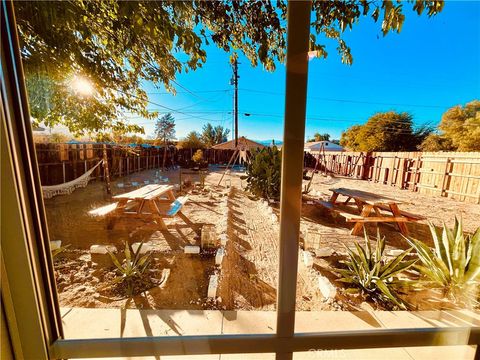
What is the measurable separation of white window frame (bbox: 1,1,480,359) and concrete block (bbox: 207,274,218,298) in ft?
3.62

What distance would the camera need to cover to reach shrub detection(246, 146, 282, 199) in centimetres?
505

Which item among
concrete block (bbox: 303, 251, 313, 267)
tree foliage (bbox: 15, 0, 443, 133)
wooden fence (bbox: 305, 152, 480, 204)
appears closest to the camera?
tree foliage (bbox: 15, 0, 443, 133)

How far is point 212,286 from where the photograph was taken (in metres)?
1.85

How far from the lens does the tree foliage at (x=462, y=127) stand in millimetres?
10125

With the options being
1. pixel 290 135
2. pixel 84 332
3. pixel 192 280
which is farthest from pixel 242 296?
pixel 290 135

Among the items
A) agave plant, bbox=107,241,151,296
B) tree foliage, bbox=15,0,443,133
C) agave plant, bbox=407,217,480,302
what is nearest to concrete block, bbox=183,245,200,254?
agave plant, bbox=107,241,151,296

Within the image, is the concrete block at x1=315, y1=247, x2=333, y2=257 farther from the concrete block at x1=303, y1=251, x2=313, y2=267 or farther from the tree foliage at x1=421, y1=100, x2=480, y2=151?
the tree foliage at x1=421, y1=100, x2=480, y2=151

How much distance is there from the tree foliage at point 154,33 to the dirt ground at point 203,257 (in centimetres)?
164

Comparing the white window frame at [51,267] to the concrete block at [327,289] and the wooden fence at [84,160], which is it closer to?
the concrete block at [327,289]

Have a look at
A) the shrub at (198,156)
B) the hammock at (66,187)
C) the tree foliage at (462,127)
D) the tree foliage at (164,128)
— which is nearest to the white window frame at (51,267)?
the hammock at (66,187)

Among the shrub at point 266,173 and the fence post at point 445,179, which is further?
the fence post at point 445,179

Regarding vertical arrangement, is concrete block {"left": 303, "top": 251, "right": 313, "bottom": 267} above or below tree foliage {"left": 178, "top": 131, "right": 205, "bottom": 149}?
below

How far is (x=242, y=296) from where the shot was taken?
73.7 inches

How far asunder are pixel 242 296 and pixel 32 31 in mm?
2538
